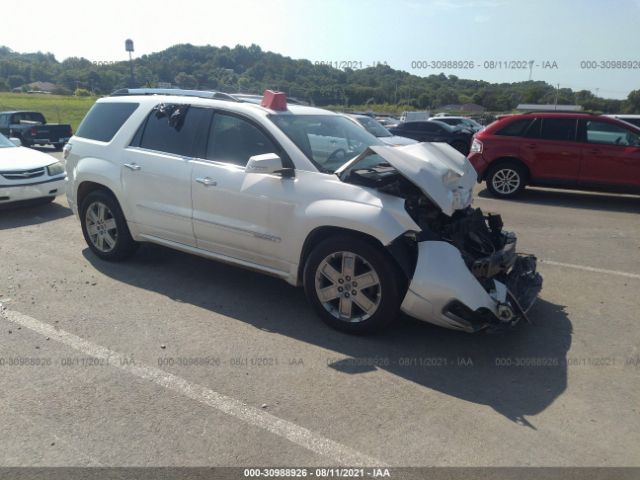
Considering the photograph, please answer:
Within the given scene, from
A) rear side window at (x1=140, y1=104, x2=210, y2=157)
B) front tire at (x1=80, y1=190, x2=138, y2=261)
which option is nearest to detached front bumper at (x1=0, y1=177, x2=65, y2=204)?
front tire at (x1=80, y1=190, x2=138, y2=261)

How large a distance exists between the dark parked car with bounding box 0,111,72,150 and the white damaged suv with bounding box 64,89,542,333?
48.9 ft

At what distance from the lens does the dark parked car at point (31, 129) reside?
59.9 feet

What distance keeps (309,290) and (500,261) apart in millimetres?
1548

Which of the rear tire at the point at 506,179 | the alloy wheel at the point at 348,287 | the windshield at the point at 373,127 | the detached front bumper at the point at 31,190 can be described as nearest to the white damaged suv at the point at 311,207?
the alloy wheel at the point at 348,287

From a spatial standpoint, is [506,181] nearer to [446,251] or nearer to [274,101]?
[274,101]

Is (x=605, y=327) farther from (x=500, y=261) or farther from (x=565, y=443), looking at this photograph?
(x=565, y=443)

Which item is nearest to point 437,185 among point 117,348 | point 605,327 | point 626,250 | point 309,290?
point 309,290

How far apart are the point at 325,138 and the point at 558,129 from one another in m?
7.11

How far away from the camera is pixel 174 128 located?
511 centimetres

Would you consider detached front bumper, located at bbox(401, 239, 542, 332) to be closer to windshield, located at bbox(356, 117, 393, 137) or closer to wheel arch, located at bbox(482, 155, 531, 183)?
wheel arch, located at bbox(482, 155, 531, 183)

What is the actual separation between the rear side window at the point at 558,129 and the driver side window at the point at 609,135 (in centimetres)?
29

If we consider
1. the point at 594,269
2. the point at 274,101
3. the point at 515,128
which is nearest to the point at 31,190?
the point at 274,101

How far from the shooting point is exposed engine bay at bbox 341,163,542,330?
3691 millimetres

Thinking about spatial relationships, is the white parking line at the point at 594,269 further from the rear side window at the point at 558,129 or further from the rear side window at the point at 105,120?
the rear side window at the point at 105,120
